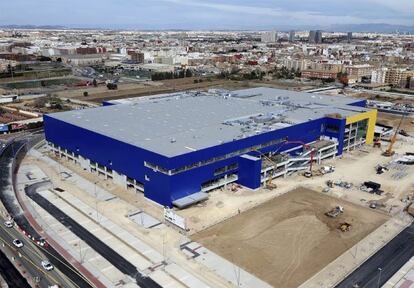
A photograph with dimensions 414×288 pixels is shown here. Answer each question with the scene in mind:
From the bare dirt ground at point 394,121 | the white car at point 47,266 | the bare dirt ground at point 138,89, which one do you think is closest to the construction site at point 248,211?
the white car at point 47,266

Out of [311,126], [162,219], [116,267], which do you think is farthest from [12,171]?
[311,126]

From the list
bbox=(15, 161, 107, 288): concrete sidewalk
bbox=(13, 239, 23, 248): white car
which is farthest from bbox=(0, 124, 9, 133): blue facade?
bbox=(13, 239, 23, 248): white car

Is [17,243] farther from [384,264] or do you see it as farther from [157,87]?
[157,87]

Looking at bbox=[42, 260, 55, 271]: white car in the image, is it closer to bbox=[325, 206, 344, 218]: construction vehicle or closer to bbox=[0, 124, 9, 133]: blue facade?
bbox=[325, 206, 344, 218]: construction vehicle

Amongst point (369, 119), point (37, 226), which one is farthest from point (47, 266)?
point (369, 119)

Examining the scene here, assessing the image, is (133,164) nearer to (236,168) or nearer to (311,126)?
(236,168)

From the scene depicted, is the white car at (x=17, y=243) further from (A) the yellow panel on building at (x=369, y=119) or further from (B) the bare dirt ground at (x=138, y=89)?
(B) the bare dirt ground at (x=138, y=89)
